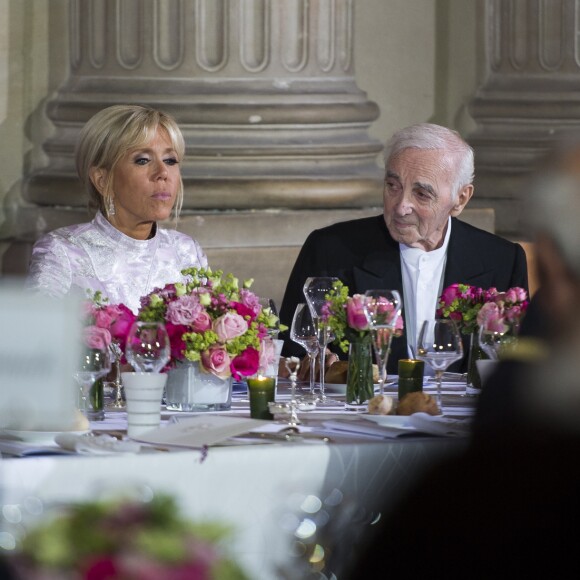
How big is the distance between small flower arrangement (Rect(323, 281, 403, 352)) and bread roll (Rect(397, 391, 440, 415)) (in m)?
0.33

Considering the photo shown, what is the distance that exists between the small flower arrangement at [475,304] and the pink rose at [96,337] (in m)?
0.96

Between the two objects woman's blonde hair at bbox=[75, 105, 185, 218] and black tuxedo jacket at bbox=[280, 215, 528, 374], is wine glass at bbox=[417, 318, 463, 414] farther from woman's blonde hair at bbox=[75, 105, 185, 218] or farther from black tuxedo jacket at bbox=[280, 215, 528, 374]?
woman's blonde hair at bbox=[75, 105, 185, 218]

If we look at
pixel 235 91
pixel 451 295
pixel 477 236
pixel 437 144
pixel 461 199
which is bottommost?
pixel 451 295

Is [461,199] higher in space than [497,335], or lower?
higher

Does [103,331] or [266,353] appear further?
[266,353]

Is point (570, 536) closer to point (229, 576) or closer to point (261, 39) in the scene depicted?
point (229, 576)

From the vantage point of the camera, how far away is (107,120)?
486cm

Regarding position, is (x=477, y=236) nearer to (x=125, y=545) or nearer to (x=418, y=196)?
(x=418, y=196)

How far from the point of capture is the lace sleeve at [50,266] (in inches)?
180

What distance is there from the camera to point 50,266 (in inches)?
182

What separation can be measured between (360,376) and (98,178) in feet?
5.43

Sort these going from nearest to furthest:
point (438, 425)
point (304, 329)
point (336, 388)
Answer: point (438, 425) → point (304, 329) → point (336, 388)

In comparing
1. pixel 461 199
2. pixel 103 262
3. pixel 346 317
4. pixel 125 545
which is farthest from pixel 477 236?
pixel 125 545

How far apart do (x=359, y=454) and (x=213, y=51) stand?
3433 millimetres
